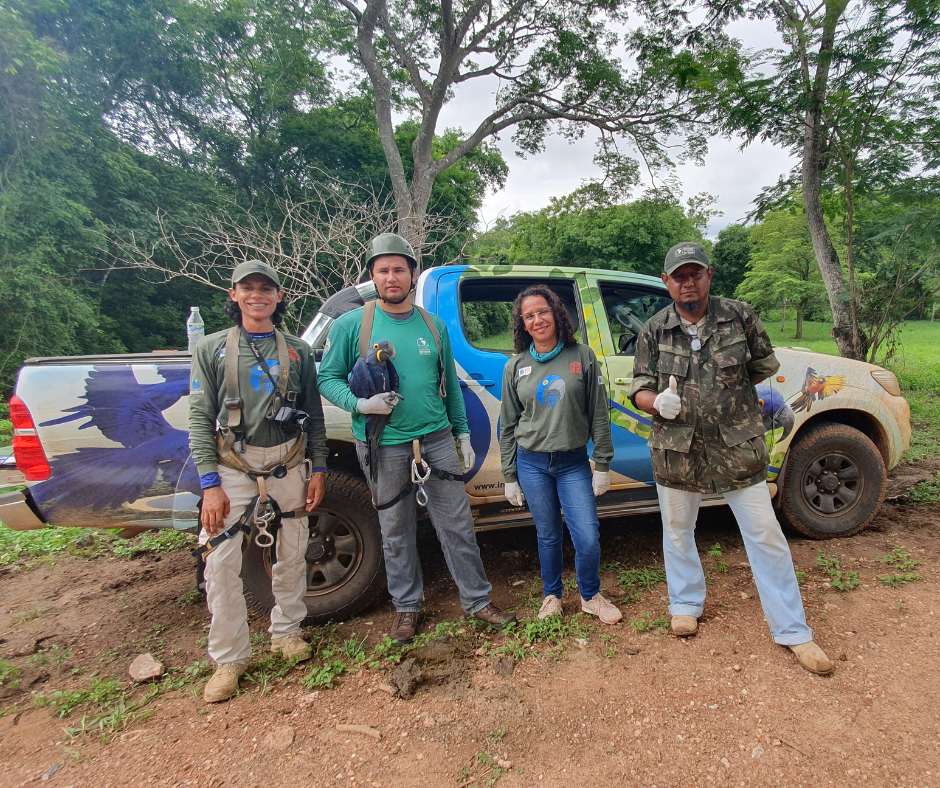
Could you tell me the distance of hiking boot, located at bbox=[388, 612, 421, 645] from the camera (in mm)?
2670

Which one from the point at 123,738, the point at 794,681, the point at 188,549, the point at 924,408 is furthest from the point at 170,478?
the point at 924,408

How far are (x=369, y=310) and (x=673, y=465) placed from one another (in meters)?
1.66

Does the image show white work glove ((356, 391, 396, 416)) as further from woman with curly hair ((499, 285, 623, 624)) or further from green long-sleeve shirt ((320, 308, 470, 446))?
woman with curly hair ((499, 285, 623, 624))

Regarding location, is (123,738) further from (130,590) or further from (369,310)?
(369,310)

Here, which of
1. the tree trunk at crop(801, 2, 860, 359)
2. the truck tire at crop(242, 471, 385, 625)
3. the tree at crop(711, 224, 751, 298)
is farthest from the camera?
the tree at crop(711, 224, 751, 298)

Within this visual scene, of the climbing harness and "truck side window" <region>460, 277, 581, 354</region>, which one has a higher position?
"truck side window" <region>460, 277, 581, 354</region>

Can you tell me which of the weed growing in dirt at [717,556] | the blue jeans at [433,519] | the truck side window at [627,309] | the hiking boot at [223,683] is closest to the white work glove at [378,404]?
the blue jeans at [433,519]

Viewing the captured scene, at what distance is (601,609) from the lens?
9.02 feet

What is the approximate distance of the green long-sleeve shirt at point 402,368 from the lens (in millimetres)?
2564

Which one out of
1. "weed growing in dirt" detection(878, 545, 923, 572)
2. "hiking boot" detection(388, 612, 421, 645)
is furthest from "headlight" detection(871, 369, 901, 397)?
"hiking boot" detection(388, 612, 421, 645)

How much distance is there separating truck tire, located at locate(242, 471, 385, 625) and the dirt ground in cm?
17

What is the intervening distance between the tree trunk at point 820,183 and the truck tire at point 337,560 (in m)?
7.53

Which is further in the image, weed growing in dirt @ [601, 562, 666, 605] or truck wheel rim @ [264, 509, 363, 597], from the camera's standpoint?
weed growing in dirt @ [601, 562, 666, 605]

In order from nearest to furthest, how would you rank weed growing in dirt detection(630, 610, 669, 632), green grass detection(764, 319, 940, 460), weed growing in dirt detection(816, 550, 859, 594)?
weed growing in dirt detection(630, 610, 669, 632)
weed growing in dirt detection(816, 550, 859, 594)
green grass detection(764, 319, 940, 460)
